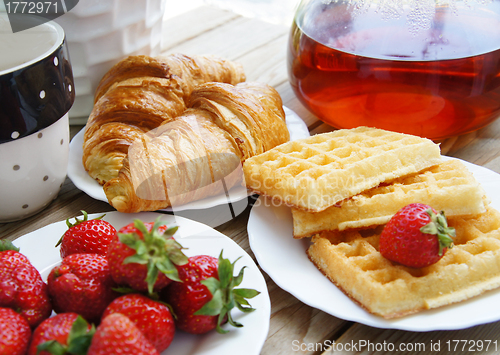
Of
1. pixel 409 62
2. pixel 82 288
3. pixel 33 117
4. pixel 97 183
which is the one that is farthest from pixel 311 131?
pixel 82 288

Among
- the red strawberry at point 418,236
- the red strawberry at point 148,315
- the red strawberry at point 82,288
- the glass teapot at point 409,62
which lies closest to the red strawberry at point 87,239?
the red strawberry at point 82,288

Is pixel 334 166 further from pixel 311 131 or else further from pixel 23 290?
pixel 23 290

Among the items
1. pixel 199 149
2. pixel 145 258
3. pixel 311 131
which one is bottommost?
pixel 311 131

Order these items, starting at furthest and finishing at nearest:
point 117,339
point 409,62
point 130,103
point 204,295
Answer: point 130,103, point 409,62, point 204,295, point 117,339

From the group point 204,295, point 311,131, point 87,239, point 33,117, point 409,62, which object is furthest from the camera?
point 311,131

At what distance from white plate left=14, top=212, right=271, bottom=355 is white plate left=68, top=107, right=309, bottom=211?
92 mm

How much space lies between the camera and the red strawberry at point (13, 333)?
0.66m

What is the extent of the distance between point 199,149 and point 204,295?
494 millimetres

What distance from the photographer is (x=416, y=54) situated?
3.74 ft

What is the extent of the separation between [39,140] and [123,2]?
509 mm

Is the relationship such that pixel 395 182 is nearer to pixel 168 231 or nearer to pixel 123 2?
pixel 168 231

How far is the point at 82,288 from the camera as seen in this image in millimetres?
748

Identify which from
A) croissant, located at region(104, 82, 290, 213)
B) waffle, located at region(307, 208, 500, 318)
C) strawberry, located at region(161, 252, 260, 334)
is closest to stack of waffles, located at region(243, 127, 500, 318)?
waffle, located at region(307, 208, 500, 318)

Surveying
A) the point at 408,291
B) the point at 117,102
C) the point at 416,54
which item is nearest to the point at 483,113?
the point at 416,54
